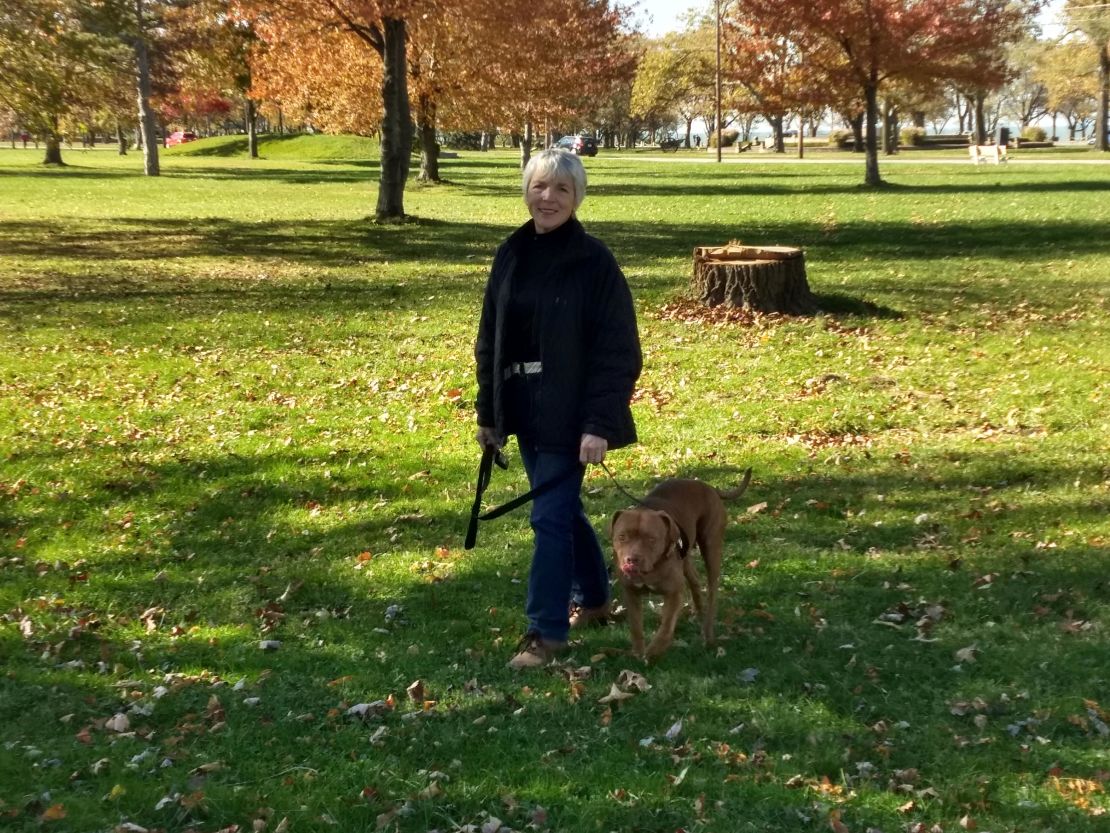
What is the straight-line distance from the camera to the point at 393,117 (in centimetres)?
2303

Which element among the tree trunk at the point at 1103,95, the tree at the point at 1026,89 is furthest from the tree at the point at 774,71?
the tree at the point at 1026,89

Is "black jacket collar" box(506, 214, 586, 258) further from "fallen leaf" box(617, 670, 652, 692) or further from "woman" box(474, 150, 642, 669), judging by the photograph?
"fallen leaf" box(617, 670, 652, 692)

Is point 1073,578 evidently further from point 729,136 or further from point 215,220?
point 729,136

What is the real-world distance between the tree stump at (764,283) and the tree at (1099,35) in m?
47.9

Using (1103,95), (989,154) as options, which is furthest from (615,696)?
(1103,95)

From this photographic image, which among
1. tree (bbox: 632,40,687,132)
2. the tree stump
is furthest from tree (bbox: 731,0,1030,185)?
tree (bbox: 632,40,687,132)

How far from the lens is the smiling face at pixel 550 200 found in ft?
14.4

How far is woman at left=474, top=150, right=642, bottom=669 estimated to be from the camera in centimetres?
447

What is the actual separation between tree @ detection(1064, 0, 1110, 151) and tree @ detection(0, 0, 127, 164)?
47.5 meters

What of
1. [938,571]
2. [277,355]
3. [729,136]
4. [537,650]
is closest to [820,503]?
[938,571]

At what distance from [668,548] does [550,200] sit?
1483 mm

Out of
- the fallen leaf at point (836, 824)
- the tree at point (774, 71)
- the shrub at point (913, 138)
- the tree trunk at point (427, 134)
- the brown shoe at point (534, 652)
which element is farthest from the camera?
the shrub at point (913, 138)

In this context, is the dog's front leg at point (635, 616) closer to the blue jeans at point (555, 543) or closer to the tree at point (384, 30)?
the blue jeans at point (555, 543)

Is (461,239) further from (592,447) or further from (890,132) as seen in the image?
(890,132)
